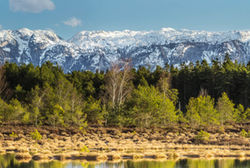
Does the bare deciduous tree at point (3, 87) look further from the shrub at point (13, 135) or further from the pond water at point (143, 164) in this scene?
the pond water at point (143, 164)

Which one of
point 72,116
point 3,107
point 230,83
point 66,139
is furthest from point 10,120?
point 230,83

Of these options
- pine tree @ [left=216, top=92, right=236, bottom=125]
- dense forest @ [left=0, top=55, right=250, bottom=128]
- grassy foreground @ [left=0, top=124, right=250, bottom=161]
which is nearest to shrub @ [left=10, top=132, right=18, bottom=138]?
grassy foreground @ [left=0, top=124, right=250, bottom=161]

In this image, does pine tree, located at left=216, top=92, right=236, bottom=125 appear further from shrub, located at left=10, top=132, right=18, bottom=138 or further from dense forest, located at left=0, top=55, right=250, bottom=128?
shrub, located at left=10, top=132, right=18, bottom=138

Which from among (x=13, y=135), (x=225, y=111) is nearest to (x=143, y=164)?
(x=13, y=135)

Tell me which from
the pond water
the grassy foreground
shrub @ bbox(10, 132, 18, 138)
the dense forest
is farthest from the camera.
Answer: the dense forest

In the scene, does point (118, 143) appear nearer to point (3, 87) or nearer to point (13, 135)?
point (13, 135)

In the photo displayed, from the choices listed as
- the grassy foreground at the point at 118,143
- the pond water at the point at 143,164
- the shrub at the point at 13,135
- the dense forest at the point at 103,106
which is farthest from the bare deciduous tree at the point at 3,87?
the pond water at the point at 143,164

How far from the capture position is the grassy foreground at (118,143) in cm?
3316

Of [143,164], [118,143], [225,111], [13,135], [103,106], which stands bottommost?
[143,164]

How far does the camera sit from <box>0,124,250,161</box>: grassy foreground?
109 ft

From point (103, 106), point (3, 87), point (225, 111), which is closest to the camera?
point (225, 111)

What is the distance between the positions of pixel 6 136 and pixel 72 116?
398 inches

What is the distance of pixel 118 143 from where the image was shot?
146 feet

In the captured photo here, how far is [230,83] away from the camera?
84.2 m
